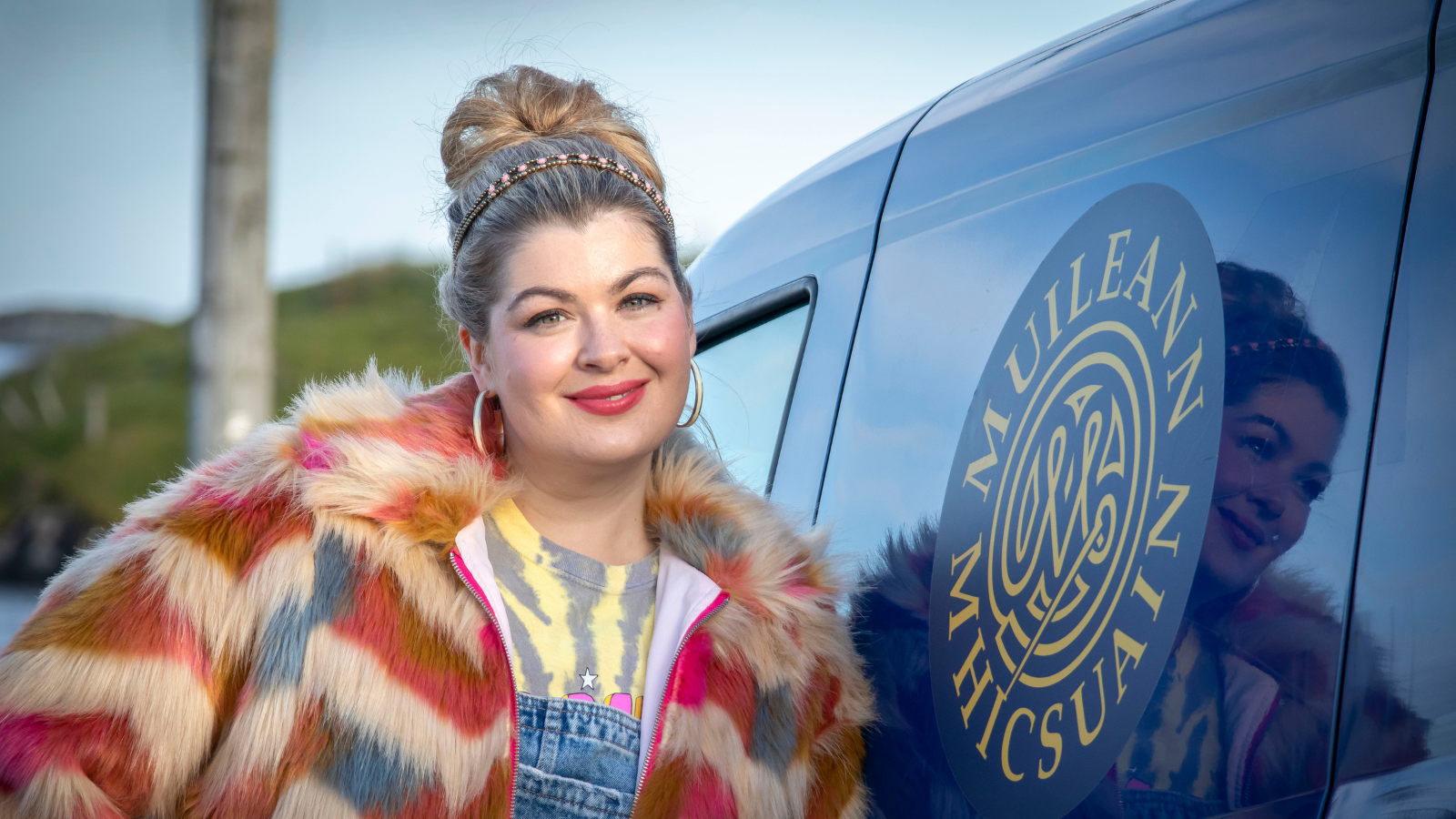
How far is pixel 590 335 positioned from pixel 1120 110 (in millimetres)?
798

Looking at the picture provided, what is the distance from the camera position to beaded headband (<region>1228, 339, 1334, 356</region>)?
1.05 metres

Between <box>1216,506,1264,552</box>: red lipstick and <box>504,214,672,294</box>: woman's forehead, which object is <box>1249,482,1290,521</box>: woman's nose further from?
<box>504,214,672,294</box>: woman's forehead

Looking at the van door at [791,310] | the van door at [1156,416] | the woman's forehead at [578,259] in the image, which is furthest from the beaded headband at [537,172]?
the van door at [1156,416]

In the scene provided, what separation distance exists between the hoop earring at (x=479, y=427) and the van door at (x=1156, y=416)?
0.59m

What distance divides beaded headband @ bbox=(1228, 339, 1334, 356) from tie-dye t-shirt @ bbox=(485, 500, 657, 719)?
1.00 metres

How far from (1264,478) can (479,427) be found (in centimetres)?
116

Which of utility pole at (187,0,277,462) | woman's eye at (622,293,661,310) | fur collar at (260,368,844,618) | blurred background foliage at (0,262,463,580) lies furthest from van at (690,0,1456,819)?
blurred background foliage at (0,262,463,580)

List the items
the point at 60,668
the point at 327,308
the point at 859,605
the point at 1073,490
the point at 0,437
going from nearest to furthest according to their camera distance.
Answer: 1. the point at 1073,490
2. the point at 60,668
3. the point at 859,605
4. the point at 0,437
5. the point at 327,308

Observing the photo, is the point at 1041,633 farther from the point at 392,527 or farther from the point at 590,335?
the point at 392,527

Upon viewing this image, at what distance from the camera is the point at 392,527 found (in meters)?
1.62

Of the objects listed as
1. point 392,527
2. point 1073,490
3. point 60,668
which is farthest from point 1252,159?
point 60,668

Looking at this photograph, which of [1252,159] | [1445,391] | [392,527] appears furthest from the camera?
[392,527]

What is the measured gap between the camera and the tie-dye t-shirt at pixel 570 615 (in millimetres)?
1694

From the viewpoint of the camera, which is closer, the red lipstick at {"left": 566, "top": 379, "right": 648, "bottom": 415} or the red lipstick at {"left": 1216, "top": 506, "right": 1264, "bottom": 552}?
the red lipstick at {"left": 1216, "top": 506, "right": 1264, "bottom": 552}
